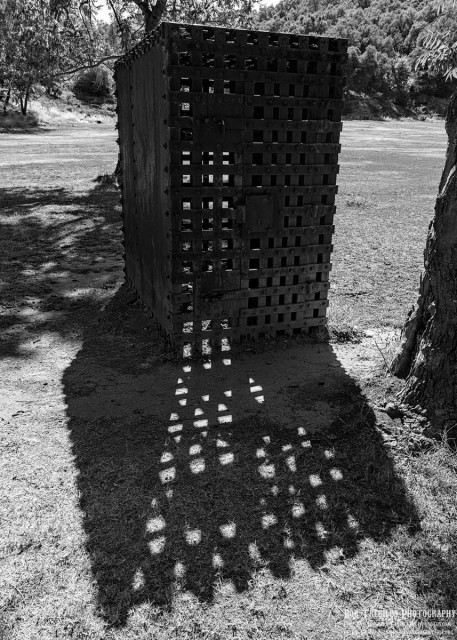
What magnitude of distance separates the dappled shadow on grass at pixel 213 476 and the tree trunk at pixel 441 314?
16.4 inches

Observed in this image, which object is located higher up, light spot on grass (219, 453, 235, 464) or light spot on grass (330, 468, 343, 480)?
light spot on grass (330, 468, 343, 480)

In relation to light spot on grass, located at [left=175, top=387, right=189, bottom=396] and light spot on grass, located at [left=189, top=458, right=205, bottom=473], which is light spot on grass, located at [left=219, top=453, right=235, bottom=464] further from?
light spot on grass, located at [left=175, top=387, right=189, bottom=396]

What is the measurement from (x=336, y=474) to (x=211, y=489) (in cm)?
74

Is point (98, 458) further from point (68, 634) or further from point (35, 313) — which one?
point (35, 313)

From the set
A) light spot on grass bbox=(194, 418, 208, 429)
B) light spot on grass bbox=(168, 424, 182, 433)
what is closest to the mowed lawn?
light spot on grass bbox=(194, 418, 208, 429)

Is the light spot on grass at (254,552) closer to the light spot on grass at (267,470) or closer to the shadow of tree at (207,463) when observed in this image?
the shadow of tree at (207,463)

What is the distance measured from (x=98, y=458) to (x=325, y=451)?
1.40 meters

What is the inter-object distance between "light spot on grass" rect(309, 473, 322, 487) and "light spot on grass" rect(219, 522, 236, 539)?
572mm

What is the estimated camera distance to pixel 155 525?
115 inches

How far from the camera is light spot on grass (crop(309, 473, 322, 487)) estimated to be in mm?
3266

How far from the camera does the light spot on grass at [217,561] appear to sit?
267 centimetres

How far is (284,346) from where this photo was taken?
5.15 meters

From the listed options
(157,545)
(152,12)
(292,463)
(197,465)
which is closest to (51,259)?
(197,465)

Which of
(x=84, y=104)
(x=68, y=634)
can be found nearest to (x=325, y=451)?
(x=68, y=634)
